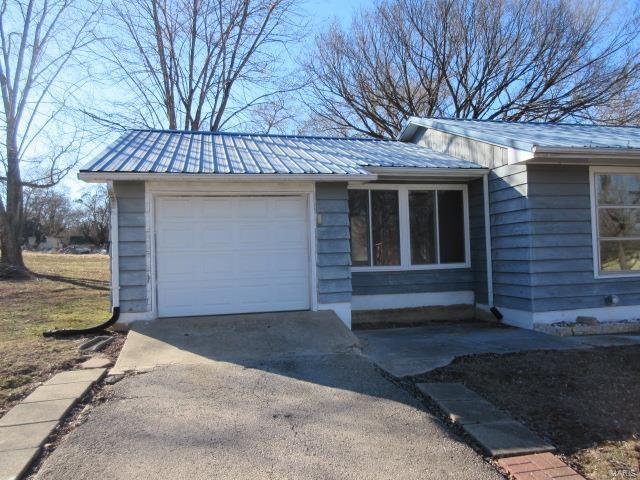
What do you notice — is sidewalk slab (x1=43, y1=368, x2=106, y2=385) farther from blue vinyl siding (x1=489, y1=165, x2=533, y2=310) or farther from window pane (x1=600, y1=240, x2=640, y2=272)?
window pane (x1=600, y1=240, x2=640, y2=272)

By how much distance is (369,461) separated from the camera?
3365 millimetres

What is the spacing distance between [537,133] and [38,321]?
31.9ft

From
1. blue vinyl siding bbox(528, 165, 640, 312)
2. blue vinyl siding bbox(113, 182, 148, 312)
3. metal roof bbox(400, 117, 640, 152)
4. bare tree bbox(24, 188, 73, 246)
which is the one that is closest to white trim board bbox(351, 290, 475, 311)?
blue vinyl siding bbox(528, 165, 640, 312)

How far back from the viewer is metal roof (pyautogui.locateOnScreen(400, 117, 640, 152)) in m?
7.67

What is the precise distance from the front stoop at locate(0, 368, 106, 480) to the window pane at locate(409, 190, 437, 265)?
19.1 ft

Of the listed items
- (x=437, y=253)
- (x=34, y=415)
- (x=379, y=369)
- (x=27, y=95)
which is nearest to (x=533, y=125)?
(x=437, y=253)

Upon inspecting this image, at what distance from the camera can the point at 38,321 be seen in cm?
861

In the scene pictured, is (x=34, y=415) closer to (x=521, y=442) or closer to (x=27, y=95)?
(x=521, y=442)

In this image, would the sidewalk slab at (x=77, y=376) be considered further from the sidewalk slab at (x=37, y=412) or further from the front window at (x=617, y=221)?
the front window at (x=617, y=221)

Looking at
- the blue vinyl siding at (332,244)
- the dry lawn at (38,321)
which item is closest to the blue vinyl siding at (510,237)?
the blue vinyl siding at (332,244)

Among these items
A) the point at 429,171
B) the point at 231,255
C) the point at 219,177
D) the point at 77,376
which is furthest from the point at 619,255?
the point at 77,376

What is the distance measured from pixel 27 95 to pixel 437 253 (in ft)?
52.4

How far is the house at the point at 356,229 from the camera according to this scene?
7281mm

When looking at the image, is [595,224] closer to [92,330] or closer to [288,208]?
[288,208]
